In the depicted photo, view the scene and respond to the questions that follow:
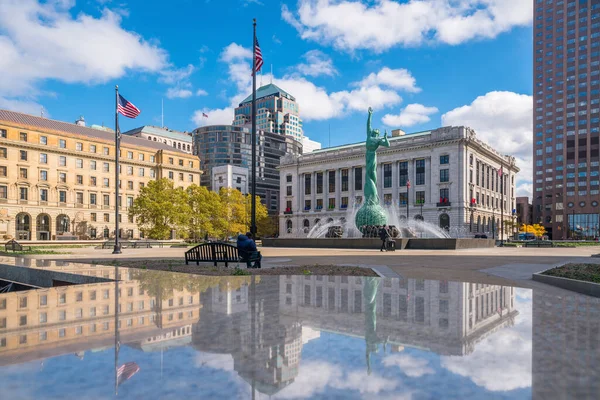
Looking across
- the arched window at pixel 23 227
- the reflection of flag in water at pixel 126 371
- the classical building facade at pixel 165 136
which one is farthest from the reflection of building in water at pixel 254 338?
the classical building facade at pixel 165 136

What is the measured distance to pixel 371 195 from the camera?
41.6 metres

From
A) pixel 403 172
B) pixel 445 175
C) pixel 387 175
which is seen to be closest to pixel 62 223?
pixel 387 175

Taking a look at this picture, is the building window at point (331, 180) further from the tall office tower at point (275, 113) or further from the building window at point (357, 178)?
the tall office tower at point (275, 113)

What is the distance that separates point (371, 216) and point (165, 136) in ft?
389

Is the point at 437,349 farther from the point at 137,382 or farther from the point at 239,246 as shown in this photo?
the point at 239,246

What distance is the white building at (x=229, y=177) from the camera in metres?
122

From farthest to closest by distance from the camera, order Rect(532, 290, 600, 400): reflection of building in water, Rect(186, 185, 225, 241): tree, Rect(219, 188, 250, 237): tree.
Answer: Rect(219, 188, 250, 237): tree
Rect(186, 185, 225, 241): tree
Rect(532, 290, 600, 400): reflection of building in water

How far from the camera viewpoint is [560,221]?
125438 millimetres

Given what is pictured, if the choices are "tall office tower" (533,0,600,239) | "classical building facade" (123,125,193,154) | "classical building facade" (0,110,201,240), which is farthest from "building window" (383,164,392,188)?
"classical building facade" (123,125,193,154)

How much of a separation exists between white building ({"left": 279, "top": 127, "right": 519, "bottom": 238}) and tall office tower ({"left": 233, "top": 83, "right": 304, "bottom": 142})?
243 feet

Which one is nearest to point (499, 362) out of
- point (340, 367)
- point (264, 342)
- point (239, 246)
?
point (340, 367)

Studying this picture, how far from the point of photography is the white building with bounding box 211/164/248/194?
121875 mm

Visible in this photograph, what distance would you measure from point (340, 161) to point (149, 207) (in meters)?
50.1

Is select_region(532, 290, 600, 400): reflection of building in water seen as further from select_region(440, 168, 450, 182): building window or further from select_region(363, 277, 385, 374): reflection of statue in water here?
select_region(440, 168, 450, 182): building window
